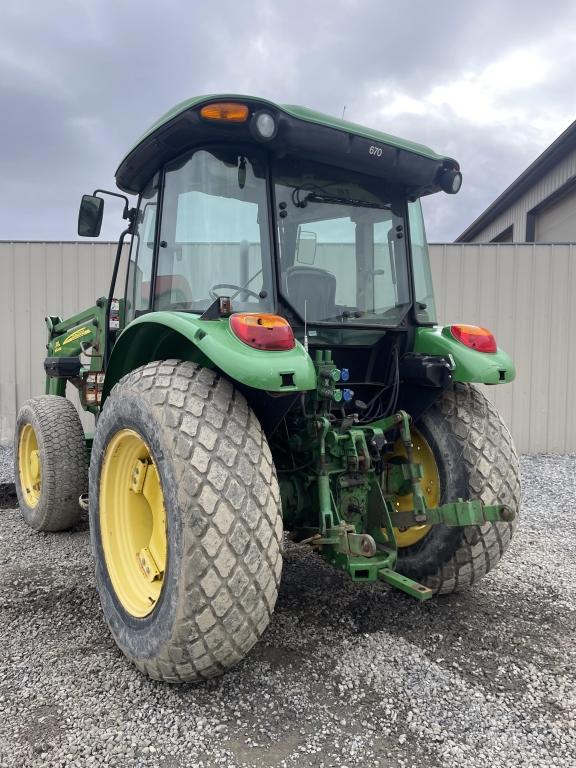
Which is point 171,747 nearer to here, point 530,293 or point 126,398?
point 126,398

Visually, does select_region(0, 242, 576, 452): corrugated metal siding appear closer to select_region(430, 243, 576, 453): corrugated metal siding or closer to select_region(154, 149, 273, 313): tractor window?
select_region(430, 243, 576, 453): corrugated metal siding

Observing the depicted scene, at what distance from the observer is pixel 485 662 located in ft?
8.61

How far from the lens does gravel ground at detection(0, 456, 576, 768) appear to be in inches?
79.7

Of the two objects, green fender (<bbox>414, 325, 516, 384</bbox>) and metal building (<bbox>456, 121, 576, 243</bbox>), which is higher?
metal building (<bbox>456, 121, 576, 243</bbox>)

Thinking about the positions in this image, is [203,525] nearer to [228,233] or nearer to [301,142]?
[228,233]

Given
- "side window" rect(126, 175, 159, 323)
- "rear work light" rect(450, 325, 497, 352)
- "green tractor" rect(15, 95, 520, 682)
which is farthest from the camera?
"side window" rect(126, 175, 159, 323)

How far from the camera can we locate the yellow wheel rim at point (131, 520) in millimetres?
2619

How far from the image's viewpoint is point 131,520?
2791 mm

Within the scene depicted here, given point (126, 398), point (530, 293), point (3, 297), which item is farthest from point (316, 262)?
point (3, 297)

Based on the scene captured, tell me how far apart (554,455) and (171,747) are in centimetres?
734

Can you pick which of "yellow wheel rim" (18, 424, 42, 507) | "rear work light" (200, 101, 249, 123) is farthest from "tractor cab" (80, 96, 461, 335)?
"yellow wheel rim" (18, 424, 42, 507)

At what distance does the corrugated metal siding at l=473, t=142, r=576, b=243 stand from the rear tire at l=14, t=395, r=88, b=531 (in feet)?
35.5

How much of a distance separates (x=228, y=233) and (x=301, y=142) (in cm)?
51

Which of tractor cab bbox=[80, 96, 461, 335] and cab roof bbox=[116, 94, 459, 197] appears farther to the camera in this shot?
tractor cab bbox=[80, 96, 461, 335]
